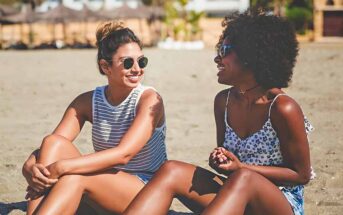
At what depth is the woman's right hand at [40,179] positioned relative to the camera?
10.5 feet

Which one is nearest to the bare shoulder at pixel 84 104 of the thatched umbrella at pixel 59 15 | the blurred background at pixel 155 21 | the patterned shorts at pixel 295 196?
the patterned shorts at pixel 295 196

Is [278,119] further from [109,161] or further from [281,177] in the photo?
[109,161]

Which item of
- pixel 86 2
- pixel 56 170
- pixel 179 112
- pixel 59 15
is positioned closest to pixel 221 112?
pixel 56 170

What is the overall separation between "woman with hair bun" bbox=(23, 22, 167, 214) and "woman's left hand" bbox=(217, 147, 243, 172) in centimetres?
52

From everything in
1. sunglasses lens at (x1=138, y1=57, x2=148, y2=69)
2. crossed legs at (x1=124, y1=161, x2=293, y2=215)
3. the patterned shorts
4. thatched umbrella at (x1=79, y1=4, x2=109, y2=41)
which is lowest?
thatched umbrella at (x1=79, y1=4, x2=109, y2=41)

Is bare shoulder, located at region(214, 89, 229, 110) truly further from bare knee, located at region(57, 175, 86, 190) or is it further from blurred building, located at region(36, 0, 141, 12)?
blurred building, located at region(36, 0, 141, 12)

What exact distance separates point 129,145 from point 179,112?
559 cm

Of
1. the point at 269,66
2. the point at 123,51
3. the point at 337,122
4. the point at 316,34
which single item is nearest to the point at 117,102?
the point at 123,51

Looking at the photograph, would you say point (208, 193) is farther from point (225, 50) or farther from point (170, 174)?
point (225, 50)

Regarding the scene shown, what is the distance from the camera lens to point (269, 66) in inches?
123

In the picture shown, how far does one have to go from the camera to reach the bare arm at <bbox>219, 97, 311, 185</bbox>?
298 centimetres

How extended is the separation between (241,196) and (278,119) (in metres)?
0.44

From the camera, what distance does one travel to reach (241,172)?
2904 millimetres

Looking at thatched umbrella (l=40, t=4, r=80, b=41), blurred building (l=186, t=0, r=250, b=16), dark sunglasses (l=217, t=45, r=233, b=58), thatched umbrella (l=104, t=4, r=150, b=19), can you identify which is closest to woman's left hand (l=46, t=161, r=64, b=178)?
dark sunglasses (l=217, t=45, r=233, b=58)
